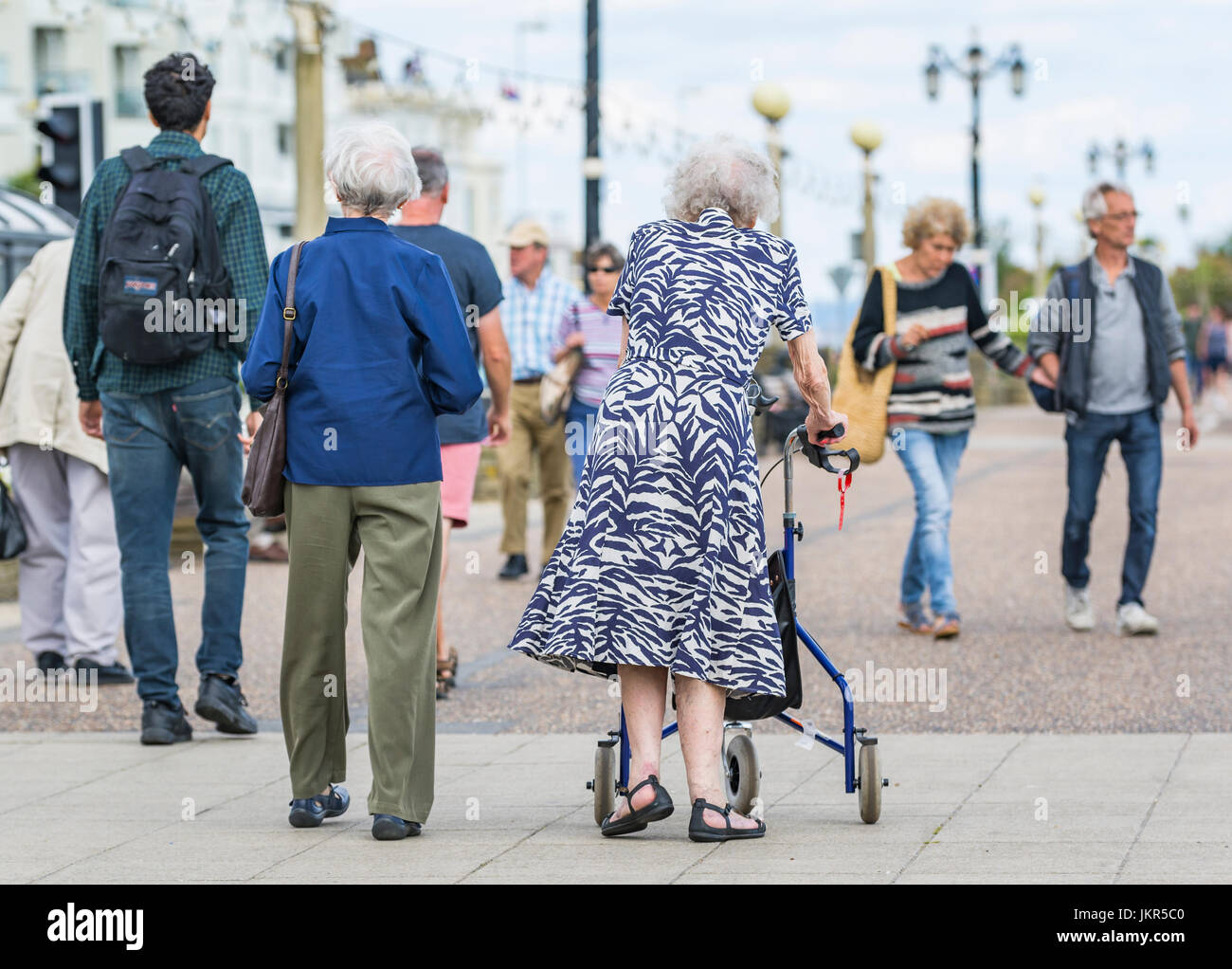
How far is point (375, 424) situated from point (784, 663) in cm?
118

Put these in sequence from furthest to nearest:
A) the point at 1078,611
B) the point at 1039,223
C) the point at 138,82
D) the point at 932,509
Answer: the point at 138,82
the point at 1039,223
the point at 1078,611
the point at 932,509

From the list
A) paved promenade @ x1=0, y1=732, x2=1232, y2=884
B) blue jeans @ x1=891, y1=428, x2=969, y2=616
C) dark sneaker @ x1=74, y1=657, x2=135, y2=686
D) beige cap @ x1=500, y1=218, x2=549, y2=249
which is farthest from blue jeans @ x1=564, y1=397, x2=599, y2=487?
paved promenade @ x1=0, y1=732, x2=1232, y2=884

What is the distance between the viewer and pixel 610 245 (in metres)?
11.3

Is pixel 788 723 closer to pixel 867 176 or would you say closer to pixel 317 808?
pixel 317 808

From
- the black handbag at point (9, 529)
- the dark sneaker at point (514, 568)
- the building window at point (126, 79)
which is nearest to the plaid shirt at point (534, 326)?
the dark sneaker at point (514, 568)

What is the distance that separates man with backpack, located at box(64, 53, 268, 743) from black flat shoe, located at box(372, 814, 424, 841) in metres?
1.69

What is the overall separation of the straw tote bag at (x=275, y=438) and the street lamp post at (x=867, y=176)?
16055 mm

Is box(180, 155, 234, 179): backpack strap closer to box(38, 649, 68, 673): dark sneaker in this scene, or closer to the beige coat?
Answer: the beige coat

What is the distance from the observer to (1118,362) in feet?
29.7

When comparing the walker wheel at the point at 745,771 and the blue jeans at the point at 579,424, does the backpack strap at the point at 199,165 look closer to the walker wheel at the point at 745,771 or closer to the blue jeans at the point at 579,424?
the walker wheel at the point at 745,771

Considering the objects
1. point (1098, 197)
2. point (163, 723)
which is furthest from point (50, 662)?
point (1098, 197)

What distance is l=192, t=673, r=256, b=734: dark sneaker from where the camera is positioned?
663cm

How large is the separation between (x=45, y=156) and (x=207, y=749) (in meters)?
7.45

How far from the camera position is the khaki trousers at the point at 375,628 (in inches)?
202
